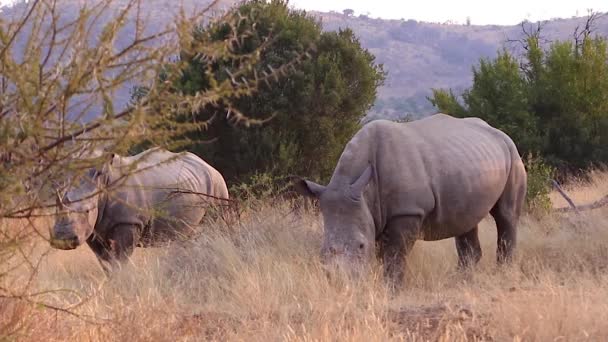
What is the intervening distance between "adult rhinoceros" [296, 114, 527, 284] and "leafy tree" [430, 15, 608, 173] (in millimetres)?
10429

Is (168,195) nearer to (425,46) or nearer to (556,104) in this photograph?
Result: (556,104)

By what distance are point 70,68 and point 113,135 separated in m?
0.34

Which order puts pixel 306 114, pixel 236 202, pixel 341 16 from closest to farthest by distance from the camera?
1. pixel 236 202
2. pixel 306 114
3. pixel 341 16

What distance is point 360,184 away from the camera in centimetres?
732

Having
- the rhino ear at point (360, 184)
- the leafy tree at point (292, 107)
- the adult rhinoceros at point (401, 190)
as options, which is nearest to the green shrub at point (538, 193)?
the adult rhinoceros at point (401, 190)

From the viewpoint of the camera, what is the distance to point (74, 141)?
3627mm

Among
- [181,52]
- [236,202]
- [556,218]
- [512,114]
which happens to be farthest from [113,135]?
[512,114]

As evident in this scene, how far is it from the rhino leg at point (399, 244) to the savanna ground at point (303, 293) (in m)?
0.17

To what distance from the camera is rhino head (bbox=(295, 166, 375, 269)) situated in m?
7.17

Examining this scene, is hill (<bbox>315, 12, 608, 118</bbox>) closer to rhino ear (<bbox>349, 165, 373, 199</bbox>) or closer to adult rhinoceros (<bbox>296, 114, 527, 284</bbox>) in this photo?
adult rhinoceros (<bbox>296, 114, 527, 284</bbox>)

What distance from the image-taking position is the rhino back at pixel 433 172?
7.53m

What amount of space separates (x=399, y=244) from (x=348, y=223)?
49 cm

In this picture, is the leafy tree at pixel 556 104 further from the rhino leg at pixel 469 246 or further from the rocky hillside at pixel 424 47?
the rocky hillside at pixel 424 47

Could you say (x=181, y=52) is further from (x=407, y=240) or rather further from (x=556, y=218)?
(x=556, y=218)
